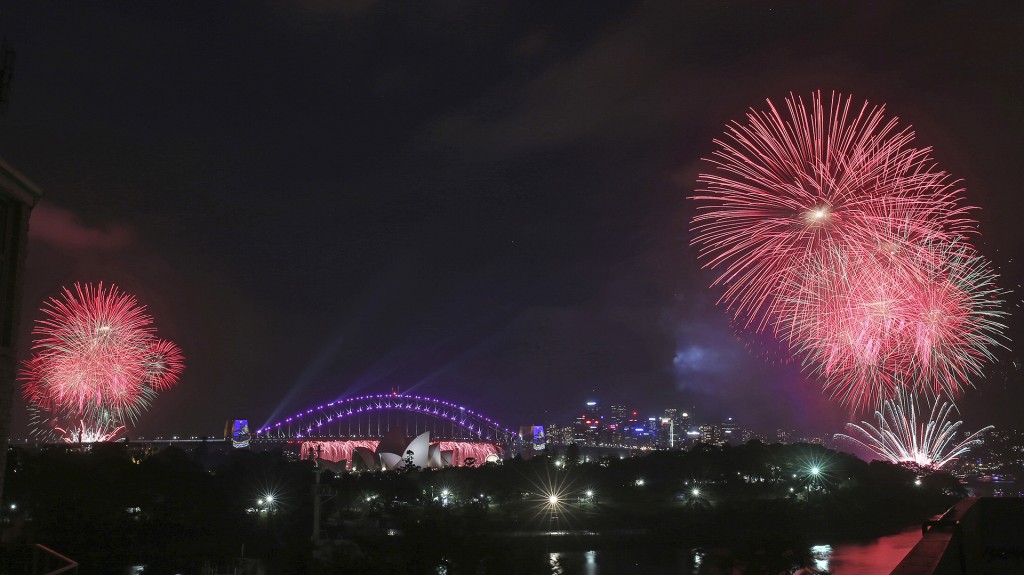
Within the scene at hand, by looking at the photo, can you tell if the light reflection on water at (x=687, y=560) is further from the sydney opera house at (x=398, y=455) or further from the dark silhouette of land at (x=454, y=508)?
the sydney opera house at (x=398, y=455)

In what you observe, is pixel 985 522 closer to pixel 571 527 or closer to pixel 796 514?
pixel 571 527

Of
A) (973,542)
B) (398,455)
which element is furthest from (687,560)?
(398,455)

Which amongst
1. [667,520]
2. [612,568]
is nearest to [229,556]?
[612,568]

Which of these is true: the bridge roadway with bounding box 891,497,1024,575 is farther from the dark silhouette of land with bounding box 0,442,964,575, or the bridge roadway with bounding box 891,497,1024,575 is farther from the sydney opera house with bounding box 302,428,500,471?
the sydney opera house with bounding box 302,428,500,471

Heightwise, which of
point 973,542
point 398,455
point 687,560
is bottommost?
point 687,560

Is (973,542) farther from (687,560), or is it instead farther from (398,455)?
(398,455)

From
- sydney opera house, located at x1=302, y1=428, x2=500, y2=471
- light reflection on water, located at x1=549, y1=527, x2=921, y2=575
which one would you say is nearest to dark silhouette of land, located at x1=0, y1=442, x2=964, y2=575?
light reflection on water, located at x1=549, y1=527, x2=921, y2=575
